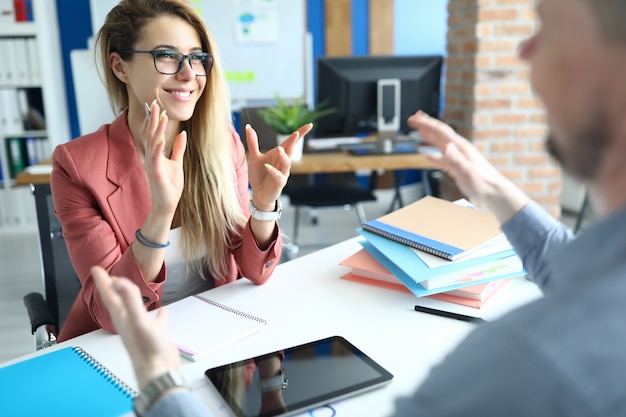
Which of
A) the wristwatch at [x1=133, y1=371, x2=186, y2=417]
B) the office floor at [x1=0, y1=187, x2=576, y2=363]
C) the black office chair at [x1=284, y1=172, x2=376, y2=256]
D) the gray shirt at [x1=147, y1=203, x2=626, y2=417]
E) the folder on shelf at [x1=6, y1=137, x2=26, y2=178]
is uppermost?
the gray shirt at [x1=147, y1=203, x2=626, y2=417]

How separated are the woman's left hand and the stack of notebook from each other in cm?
24

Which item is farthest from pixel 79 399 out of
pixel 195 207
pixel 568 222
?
pixel 568 222

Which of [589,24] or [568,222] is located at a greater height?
[589,24]

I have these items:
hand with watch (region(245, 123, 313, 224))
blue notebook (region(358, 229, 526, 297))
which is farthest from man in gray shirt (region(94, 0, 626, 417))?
hand with watch (region(245, 123, 313, 224))

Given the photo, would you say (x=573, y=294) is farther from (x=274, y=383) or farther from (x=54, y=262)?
(x=54, y=262)

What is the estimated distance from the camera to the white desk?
0.92 m

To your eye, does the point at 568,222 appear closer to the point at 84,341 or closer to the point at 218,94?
the point at 218,94

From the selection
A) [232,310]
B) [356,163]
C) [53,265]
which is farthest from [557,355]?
[356,163]

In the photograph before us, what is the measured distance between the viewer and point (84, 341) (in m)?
1.06

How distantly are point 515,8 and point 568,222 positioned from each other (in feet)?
5.71

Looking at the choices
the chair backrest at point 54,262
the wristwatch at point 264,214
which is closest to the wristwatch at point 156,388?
the wristwatch at point 264,214

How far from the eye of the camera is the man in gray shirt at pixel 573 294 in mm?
438

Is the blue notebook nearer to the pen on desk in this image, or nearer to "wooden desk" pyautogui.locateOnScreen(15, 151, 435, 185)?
the pen on desk

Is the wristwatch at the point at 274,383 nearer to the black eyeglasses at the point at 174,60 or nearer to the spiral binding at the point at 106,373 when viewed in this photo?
the spiral binding at the point at 106,373
